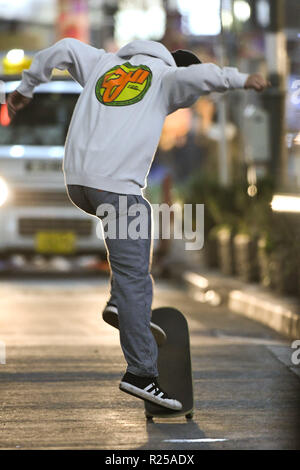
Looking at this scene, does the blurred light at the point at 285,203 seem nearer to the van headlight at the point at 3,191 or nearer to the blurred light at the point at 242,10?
the van headlight at the point at 3,191

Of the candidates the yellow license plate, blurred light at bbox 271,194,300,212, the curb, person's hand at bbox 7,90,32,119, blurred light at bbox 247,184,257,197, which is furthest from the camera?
the yellow license plate

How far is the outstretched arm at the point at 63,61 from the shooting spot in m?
5.79

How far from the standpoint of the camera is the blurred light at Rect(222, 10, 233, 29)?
1912 cm

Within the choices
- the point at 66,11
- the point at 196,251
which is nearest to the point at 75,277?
the point at 196,251

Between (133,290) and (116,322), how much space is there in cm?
33

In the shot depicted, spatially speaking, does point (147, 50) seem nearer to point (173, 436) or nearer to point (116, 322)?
point (116, 322)

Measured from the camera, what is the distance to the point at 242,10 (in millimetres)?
18766

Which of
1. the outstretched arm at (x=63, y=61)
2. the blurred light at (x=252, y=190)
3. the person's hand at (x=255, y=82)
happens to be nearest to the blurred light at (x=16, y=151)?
the blurred light at (x=252, y=190)

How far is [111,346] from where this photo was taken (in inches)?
343

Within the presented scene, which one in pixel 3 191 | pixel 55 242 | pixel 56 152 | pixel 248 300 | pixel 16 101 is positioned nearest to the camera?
pixel 16 101

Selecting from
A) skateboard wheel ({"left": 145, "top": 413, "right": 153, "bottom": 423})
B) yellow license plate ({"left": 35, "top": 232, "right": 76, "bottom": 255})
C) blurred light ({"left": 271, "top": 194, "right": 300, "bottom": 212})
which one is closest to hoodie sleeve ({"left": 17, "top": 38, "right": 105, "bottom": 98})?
skateboard wheel ({"left": 145, "top": 413, "right": 153, "bottom": 423})

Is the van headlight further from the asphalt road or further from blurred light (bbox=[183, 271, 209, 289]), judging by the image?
the asphalt road

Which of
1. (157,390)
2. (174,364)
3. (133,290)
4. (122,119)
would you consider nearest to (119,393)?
(174,364)

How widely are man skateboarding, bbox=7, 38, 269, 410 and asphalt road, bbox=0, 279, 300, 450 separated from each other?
0.30m
